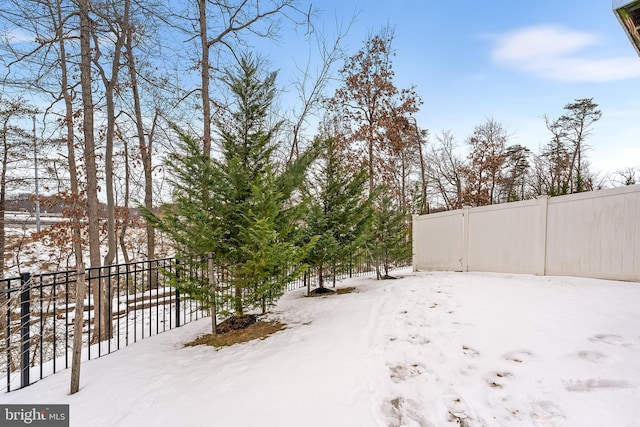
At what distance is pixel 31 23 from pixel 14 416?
747cm

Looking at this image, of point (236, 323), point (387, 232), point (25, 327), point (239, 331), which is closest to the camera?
point (25, 327)

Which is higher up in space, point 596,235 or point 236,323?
point 596,235

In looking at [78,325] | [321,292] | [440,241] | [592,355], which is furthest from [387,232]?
[78,325]

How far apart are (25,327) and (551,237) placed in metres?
8.30

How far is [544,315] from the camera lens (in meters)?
3.34

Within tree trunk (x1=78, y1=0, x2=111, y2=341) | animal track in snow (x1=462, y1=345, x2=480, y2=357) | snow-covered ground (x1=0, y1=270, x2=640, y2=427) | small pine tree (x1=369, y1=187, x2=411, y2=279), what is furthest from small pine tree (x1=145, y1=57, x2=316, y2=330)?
small pine tree (x1=369, y1=187, x2=411, y2=279)

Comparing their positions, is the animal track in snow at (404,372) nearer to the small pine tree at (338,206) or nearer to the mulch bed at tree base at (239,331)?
the mulch bed at tree base at (239,331)

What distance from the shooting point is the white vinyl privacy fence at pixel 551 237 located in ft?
15.2

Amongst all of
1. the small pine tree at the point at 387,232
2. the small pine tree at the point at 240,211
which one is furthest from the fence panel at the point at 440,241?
the small pine tree at the point at 240,211

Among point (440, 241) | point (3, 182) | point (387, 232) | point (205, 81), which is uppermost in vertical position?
point (205, 81)

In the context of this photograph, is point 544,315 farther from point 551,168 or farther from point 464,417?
point 551,168

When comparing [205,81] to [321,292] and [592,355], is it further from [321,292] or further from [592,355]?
Result: [592,355]

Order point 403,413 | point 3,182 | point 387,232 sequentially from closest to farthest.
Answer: point 403,413
point 3,182
point 387,232

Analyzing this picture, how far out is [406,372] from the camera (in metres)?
2.55
